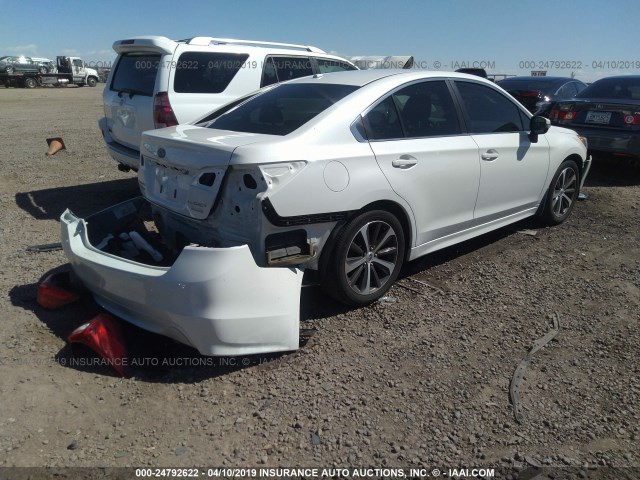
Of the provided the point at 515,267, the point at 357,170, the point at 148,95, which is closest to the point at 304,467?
the point at 357,170

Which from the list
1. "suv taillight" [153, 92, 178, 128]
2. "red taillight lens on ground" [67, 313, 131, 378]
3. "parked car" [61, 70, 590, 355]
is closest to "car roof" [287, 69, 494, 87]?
"parked car" [61, 70, 590, 355]

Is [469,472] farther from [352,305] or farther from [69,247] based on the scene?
[69,247]

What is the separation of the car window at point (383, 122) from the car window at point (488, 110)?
89 centimetres

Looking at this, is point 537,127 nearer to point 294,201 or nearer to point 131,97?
point 294,201

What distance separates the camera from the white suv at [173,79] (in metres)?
5.70

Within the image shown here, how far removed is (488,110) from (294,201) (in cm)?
248

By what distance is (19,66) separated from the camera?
38188 mm

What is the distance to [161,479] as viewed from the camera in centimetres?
233

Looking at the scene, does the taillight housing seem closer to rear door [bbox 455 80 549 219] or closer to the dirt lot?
rear door [bbox 455 80 549 219]

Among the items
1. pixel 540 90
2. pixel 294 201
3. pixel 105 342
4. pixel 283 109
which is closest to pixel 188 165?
pixel 294 201

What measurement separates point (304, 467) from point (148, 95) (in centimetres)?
472

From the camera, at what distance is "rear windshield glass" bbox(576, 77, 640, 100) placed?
8.19m

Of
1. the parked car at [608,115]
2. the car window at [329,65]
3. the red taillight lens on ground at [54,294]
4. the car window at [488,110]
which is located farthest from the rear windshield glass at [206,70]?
the parked car at [608,115]

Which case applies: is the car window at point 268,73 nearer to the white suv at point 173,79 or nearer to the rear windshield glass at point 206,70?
the white suv at point 173,79
